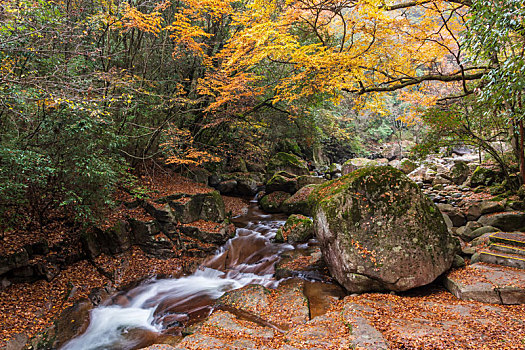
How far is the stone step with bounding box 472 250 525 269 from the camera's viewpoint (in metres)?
5.09

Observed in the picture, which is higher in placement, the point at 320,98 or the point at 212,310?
the point at 320,98

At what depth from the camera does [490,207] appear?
25.6 feet

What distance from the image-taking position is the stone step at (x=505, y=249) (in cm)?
530

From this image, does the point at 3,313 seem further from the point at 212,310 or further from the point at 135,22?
the point at 135,22

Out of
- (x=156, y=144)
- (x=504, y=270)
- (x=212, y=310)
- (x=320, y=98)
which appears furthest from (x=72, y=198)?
(x=320, y=98)

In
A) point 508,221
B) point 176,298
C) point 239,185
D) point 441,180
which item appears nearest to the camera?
point 176,298

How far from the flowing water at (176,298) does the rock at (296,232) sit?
338 mm

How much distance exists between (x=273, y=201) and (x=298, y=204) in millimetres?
1377

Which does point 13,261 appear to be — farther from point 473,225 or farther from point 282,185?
point 473,225

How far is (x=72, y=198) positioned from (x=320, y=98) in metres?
9.92

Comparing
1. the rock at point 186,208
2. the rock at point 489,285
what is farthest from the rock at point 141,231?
the rock at point 489,285

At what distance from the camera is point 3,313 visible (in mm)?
4723

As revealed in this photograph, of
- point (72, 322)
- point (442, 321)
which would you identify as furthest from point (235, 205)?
point (442, 321)

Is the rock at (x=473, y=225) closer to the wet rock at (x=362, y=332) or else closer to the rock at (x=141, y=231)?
the wet rock at (x=362, y=332)
